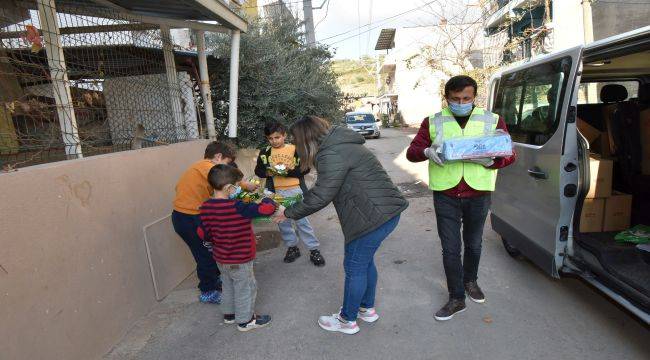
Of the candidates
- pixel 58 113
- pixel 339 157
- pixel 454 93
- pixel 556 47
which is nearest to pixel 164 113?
pixel 58 113

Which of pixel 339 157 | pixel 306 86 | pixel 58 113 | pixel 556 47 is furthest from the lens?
pixel 556 47

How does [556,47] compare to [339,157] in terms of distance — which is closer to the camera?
[339,157]

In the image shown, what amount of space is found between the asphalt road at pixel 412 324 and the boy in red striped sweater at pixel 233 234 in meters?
0.27

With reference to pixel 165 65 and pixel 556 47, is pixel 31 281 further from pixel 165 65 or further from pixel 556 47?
pixel 556 47

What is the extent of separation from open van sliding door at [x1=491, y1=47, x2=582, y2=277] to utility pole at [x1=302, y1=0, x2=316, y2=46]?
9.12 m

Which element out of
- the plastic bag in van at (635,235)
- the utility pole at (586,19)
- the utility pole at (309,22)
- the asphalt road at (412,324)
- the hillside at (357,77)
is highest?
the hillside at (357,77)

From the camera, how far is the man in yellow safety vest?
9.48 ft

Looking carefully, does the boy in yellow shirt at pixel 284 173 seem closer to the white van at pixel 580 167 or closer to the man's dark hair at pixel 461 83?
the man's dark hair at pixel 461 83

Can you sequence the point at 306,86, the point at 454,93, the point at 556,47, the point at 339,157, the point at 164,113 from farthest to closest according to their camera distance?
the point at 556,47 → the point at 306,86 → the point at 164,113 → the point at 454,93 → the point at 339,157

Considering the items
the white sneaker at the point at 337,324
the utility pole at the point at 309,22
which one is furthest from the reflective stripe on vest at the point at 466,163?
the utility pole at the point at 309,22

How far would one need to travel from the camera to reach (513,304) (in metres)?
3.31

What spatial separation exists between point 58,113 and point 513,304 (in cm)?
388

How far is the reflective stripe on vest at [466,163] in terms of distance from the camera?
2.89m

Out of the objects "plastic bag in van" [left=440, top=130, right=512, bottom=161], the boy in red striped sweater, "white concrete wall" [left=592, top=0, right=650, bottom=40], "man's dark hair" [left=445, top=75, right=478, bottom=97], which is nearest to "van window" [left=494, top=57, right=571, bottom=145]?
"plastic bag in van" [left=440, top=130, right=512, bottom=161]
